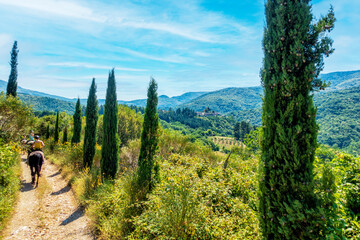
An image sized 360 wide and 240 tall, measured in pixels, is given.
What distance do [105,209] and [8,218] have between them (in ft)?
8.64

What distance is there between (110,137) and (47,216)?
12.8 feet

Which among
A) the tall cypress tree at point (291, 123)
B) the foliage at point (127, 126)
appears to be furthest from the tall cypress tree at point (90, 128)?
the tall cypress tree at point (291, 123)

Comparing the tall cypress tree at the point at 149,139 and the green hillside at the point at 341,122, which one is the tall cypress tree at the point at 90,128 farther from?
the green hillside at the point at 341,122

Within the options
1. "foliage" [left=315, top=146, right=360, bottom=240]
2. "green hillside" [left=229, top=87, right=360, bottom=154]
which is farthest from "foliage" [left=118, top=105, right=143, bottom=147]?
"green hillside" [left=229, top=87, right=360, bottom=154]

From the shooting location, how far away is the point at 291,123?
2674mm

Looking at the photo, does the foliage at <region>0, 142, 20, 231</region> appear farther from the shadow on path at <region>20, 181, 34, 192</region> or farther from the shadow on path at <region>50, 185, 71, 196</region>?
the shadow on path at <region>50, 185, 71, 196</region>

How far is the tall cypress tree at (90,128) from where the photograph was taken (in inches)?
421

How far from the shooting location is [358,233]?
2.25 meters

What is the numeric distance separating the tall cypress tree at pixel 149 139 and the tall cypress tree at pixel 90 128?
560cm

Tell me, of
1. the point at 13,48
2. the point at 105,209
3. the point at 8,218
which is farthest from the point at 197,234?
the point at 13,48

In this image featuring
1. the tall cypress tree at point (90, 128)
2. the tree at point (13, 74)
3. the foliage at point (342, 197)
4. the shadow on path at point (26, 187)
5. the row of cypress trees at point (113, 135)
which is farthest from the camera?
the tree at point (13, 74)

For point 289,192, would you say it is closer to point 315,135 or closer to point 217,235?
point 315,135

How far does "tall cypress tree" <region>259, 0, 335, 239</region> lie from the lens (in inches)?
97.5

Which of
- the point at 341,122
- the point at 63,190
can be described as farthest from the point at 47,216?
the point at 341,122
